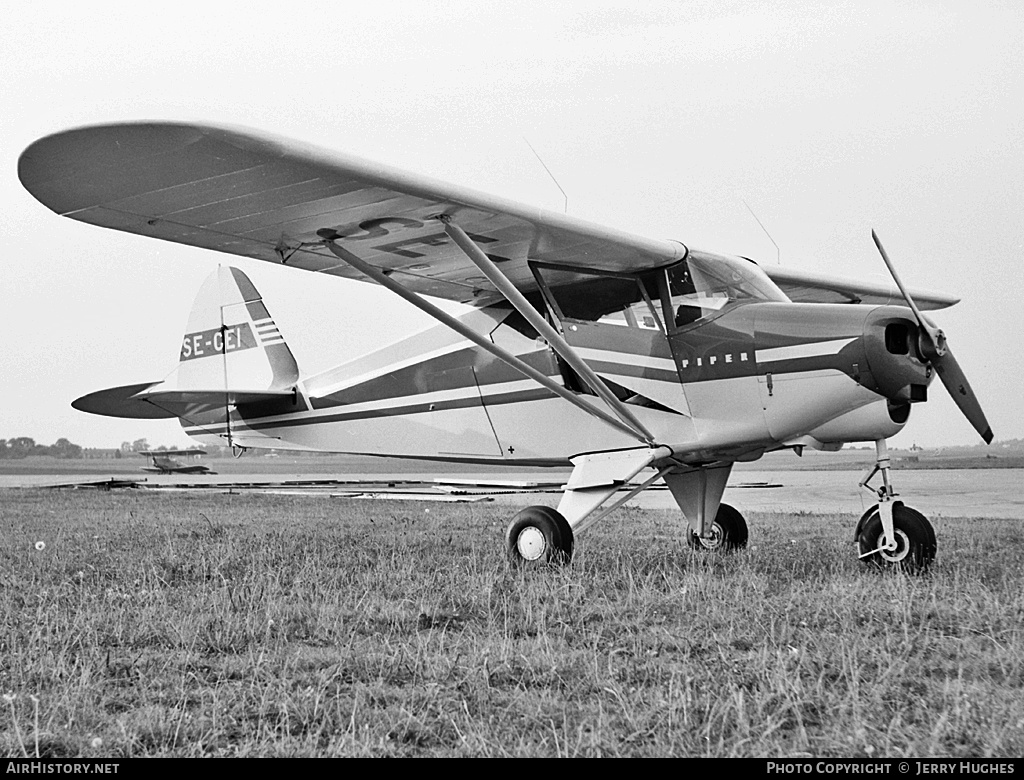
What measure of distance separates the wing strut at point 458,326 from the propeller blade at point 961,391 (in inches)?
89.9

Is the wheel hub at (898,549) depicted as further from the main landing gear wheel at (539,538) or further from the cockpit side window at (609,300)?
the cockpit side window at (609,300)

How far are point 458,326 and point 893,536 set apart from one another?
364 centimetres

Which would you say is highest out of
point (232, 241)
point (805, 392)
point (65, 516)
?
point (232, 241)

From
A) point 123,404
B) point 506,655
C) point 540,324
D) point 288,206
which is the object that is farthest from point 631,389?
point 123,404

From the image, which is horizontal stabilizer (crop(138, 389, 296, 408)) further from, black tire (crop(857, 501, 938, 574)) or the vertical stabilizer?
black tire (crop(857, 501, 938, 574))

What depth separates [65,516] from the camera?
41.5ft

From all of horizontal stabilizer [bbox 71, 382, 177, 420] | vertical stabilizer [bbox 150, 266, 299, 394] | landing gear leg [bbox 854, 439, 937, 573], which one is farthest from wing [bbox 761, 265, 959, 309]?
horizontal stabilizer [bbox 71, 382, 177, 420]

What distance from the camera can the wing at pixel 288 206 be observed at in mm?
5383

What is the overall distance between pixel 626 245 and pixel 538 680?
4524 millimetres

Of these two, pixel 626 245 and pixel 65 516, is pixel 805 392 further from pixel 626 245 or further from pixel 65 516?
pixel 65 516

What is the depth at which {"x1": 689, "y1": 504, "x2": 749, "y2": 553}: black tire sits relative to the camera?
845 centimetres

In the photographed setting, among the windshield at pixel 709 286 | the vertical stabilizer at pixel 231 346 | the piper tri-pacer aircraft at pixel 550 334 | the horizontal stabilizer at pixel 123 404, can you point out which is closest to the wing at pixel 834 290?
the piper tri-pacer aircraft at pixel 550 334

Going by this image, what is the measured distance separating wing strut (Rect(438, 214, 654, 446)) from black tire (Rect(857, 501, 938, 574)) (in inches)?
72.3
